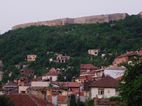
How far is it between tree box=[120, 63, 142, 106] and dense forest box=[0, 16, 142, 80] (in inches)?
4455

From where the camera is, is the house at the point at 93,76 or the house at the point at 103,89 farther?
the house at the point at 93,76

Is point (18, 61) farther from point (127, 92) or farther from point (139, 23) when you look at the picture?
point (127, 92)

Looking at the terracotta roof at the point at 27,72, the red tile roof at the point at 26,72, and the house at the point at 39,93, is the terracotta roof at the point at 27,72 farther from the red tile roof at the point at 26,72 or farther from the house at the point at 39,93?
the house at the point at 39,93

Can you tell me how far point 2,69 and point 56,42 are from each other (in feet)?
58.8

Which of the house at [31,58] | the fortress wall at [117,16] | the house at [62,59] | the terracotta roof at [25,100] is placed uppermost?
the terracotta roof at [25,100]

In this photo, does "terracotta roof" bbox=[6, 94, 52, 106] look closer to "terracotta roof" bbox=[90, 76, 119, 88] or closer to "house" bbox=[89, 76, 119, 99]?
"house" bbox=[89, 76, 119, 99]

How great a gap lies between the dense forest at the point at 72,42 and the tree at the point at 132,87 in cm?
11315

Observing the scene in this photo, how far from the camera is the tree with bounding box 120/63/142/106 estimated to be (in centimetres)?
2278

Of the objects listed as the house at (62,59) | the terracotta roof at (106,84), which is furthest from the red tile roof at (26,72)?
the terracotta roof at (106,84)

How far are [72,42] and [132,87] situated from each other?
460 ft

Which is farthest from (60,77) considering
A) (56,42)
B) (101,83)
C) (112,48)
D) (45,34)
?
(101,83)

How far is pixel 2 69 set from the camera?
15812cm

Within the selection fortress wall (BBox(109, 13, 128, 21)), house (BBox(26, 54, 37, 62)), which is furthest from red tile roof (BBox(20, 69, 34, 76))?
fortress wall (BBox(109, 13, 128, 21))

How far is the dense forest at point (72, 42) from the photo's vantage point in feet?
500
